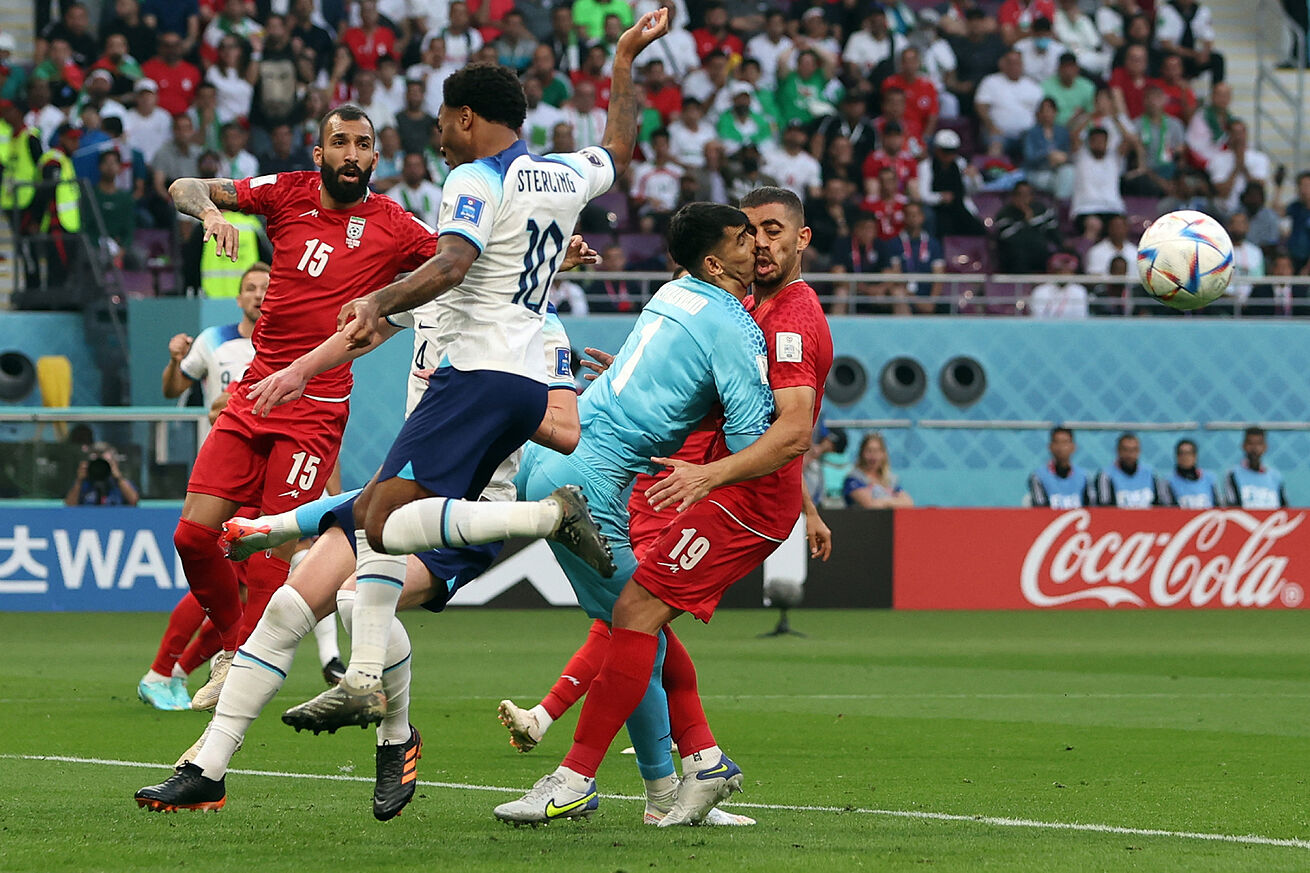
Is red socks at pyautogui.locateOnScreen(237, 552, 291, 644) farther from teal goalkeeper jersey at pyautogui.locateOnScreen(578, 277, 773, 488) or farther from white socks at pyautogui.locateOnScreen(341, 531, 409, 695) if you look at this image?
white socks at pyautogui.locateOnScreen(341, 531, 409, 695)

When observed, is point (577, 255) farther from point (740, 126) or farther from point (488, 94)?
point (740, 126)

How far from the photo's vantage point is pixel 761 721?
10031 mm

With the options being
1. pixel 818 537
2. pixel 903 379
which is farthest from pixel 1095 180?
pixel 818 537

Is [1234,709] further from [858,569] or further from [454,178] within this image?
[858,569]

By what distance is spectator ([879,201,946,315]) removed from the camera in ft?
69.7

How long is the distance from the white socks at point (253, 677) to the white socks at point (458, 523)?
470 millimetres

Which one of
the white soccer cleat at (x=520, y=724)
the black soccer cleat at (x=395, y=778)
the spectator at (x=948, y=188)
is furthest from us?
the spectator at (x=948, y=188)

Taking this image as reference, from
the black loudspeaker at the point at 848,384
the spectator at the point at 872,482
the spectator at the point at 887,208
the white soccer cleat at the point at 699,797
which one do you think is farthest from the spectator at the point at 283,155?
the white soccer cleat at the point at 699,797

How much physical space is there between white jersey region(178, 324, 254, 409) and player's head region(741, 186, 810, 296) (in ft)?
16.5

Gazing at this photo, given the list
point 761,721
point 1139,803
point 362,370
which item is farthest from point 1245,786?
point 362,370

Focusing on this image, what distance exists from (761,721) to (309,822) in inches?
159

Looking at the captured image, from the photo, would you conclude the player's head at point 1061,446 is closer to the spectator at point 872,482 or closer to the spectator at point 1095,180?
the spectator at point 872,482

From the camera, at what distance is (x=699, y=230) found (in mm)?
6652

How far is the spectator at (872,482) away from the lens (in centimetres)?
1875
